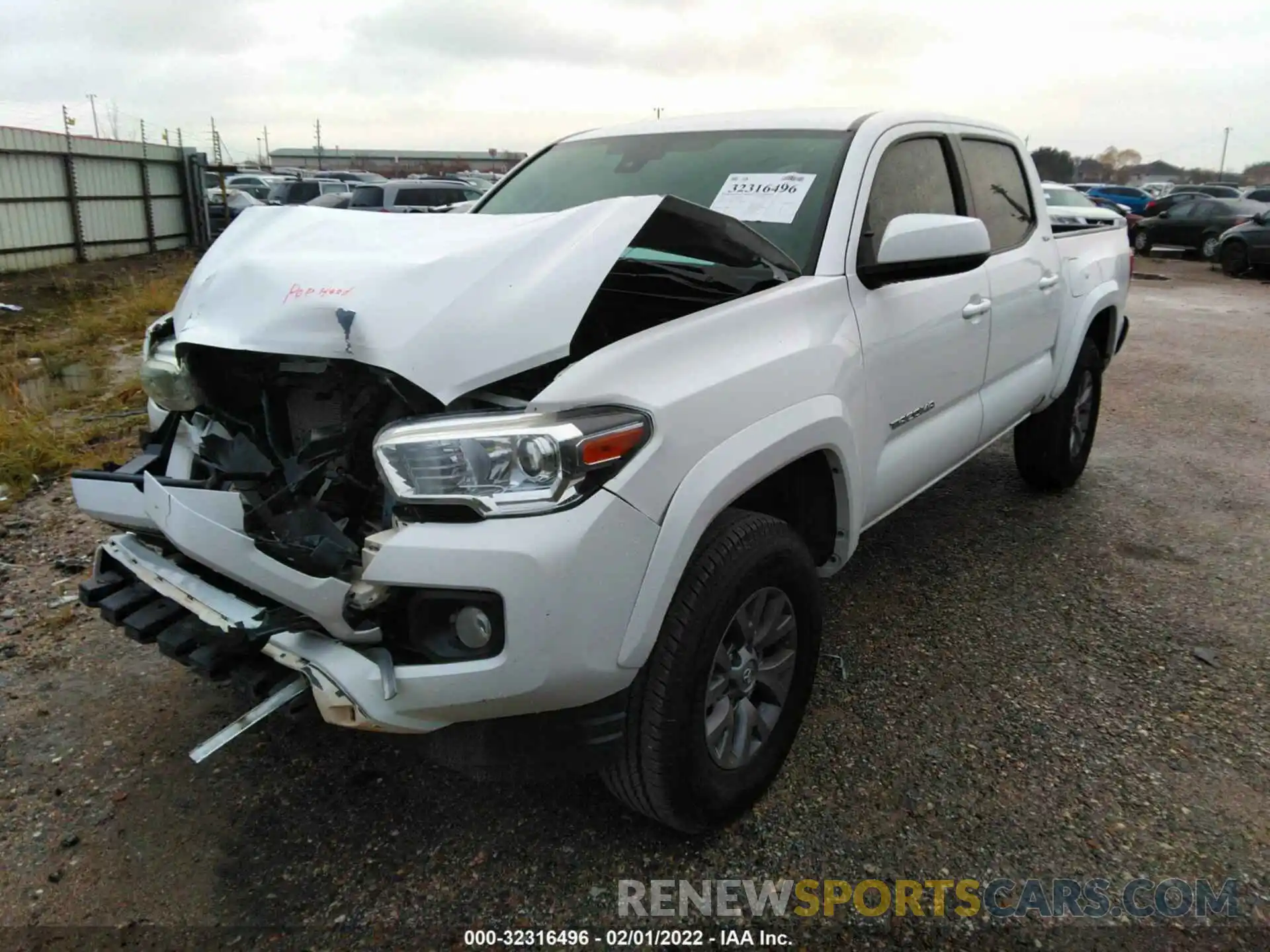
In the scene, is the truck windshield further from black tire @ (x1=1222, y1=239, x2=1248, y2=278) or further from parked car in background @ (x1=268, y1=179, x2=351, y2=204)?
black tire @ (x1=1222, y1=239, x2=1248, y2=278)

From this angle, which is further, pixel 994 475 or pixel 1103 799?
pixel 994 475

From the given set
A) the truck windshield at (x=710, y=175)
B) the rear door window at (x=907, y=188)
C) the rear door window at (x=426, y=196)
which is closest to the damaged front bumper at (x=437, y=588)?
the truck windshield at (x=710, y=175)

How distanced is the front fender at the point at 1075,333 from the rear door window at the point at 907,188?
3.97 ft

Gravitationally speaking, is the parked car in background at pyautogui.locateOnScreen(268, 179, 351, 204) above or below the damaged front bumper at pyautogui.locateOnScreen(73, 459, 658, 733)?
above

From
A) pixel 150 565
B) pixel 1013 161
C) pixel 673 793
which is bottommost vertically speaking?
pixel 673 793

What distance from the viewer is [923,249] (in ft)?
8.91

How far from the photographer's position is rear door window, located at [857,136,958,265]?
3.00 m

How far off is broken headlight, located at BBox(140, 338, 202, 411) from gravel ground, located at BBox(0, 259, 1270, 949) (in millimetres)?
1039

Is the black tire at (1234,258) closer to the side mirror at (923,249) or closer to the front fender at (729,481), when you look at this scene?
the side mirror at (923,249)

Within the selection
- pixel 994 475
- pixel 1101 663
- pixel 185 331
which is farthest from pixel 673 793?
pixel 994 475

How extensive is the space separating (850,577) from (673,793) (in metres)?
2.05

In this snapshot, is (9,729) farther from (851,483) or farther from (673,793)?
(851,483)

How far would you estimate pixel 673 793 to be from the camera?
86.2 inches

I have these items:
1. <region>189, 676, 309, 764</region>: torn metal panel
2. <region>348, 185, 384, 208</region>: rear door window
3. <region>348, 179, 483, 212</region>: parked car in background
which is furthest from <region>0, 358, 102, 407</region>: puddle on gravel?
<region>348, 185, 384, 208</region>: rear door window
